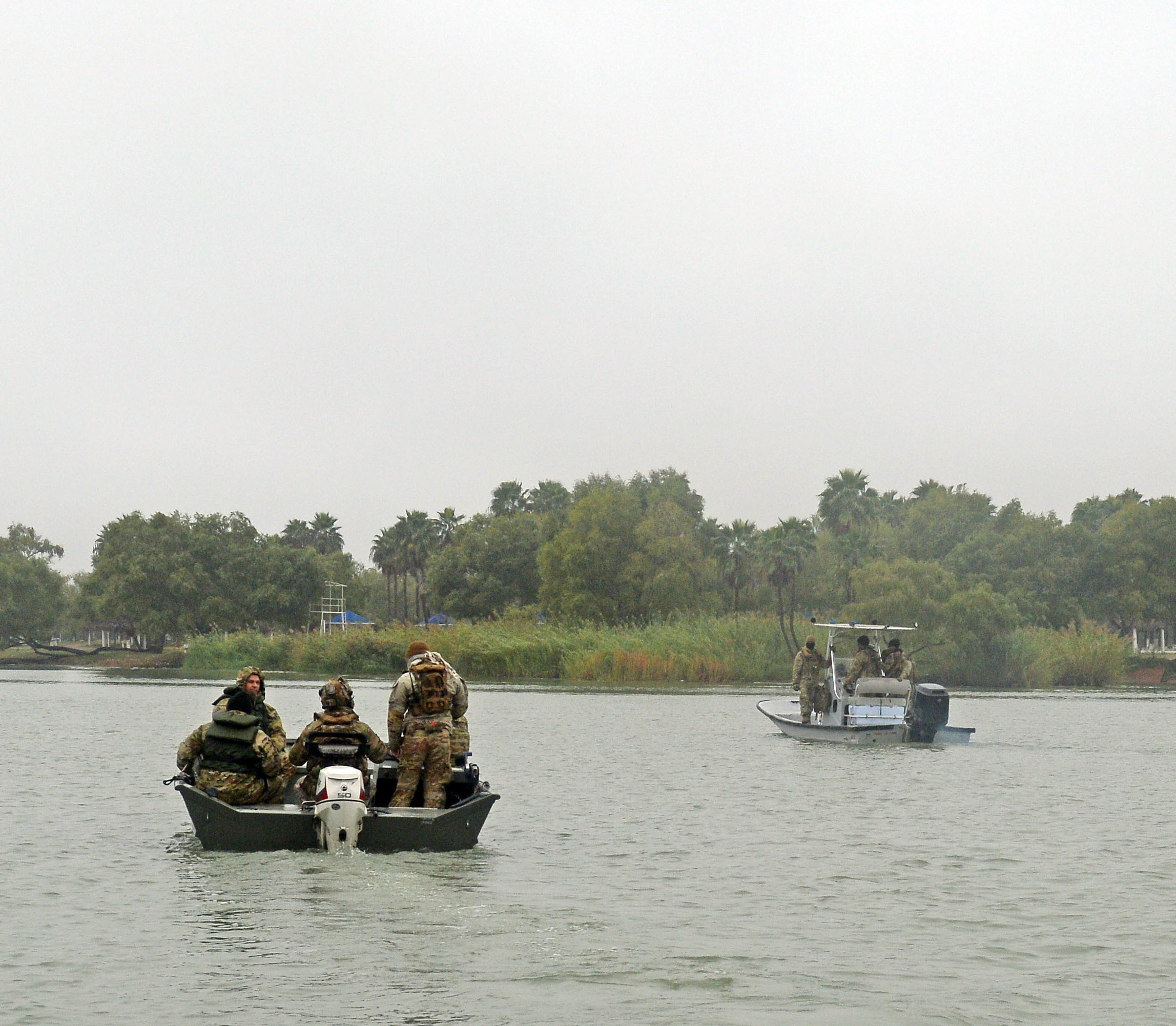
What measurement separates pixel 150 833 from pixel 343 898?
5902 mm

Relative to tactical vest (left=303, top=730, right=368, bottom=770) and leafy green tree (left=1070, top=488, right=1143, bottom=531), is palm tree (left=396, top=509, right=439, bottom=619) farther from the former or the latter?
tactical vest (left=303, top=730, right=368, bottom=770)

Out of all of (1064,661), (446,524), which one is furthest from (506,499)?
(1064,661)

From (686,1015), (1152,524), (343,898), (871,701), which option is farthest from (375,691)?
(1152,524)

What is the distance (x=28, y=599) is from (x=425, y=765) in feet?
472

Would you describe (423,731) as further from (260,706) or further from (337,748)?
(260,706)

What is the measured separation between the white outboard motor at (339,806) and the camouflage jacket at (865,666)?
67.3 ft

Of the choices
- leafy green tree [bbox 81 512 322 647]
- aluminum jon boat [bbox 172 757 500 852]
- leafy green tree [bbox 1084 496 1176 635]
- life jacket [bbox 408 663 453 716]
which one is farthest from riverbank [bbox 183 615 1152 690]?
aluminum jon boat [bbox 172 757 500 852]

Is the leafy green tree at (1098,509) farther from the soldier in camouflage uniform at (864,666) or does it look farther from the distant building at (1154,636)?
the soldier in camouflage uniform at (864,666)

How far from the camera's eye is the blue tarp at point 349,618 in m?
130

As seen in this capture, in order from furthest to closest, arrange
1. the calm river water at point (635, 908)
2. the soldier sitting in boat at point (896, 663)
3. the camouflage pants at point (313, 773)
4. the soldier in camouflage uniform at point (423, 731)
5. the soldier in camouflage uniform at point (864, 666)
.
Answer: the soldier sitting in boat at point (896, 663), the soldier in camouflage uniform at point (864, 666), the soldier in camouflage uniform at point (423, 731), the camouflage pants at point (313, 773), the calm river water at point (635, 908)

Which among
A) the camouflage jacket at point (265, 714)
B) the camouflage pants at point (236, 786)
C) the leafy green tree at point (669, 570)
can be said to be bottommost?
the camouflage pants at point (236, 786)

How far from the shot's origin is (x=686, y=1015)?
10367 millimetres

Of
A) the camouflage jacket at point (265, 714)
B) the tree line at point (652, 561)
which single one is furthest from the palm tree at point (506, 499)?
the camouflage jacket at point (265, 714)

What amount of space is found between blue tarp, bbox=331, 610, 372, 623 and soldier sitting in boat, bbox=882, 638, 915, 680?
302ft
